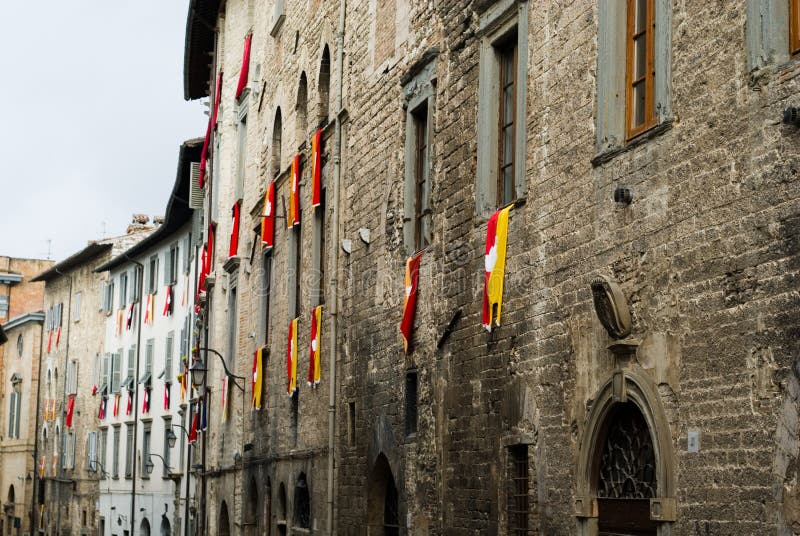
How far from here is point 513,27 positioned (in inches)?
481

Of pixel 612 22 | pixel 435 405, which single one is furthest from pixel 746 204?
pixel 435 405

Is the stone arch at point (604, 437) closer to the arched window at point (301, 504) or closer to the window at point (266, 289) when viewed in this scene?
the arched window at point (301, 504)

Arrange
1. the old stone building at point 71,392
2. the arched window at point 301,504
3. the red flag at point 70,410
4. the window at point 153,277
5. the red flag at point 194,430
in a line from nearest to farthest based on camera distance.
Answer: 1. the arched window at point 301,504
2. the red flag at point 194,430
3. the window at point 153,277
4. the old stone building at point 71,392
5. the red flag at point 70,410

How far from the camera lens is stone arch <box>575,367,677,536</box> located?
8.98 meters

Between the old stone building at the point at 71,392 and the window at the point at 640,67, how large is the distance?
119 feet

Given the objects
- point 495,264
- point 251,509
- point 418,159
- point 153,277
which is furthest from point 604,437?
point 153,277

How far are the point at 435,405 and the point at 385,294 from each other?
2340 millimetres

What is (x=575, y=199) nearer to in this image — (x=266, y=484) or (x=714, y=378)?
(x=714, y=378)

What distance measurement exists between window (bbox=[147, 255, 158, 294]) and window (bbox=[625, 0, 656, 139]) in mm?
30885

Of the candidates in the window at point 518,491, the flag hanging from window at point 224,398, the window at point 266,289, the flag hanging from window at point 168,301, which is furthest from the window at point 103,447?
the window at point 518,491

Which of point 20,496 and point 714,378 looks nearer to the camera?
point 714,378

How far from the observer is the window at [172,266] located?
37.5 metres

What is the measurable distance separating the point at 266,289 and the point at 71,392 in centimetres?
2815

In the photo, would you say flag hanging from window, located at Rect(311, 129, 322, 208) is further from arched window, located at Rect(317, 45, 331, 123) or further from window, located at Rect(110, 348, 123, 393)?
window, located at Rect(110, 348, 123, 393)
